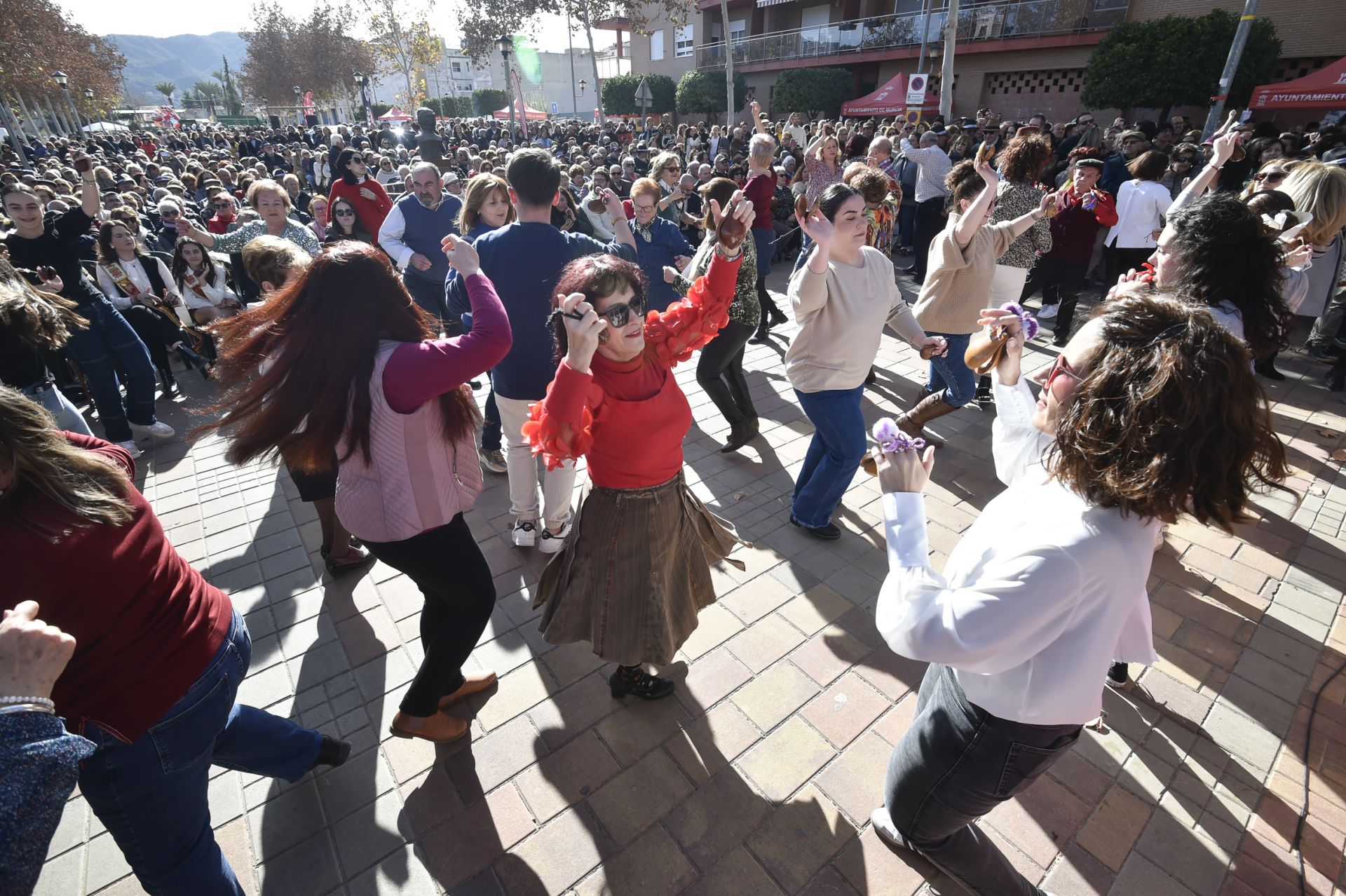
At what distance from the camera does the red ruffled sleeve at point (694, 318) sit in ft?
8.45

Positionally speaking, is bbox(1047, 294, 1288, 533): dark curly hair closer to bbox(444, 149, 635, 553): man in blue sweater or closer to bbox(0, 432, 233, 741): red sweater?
bbox(0, 432, 233, 741): red sweater

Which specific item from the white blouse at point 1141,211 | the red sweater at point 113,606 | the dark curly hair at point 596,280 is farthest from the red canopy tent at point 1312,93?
the red sweater at point 113,606

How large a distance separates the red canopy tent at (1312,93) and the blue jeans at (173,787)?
16.9 m

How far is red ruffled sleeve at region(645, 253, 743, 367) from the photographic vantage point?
2576 millimetres

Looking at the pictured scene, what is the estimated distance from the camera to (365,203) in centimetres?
639

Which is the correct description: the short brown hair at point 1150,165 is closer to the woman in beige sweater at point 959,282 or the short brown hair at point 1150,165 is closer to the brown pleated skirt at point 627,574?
the woman in beige sweater at point 959,282

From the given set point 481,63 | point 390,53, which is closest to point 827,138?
point 481,63

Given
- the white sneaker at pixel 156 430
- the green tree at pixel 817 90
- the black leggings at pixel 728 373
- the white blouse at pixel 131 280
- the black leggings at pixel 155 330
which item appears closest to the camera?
the black leggings at pixel 728 373

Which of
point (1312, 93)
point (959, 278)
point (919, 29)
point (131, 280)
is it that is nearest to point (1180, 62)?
point (1312, 93)

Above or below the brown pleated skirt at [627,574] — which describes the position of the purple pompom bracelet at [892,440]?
above

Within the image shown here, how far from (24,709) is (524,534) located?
8.92ft

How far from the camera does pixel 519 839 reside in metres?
2.27

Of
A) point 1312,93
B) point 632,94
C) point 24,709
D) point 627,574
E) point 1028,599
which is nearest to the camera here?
point 24,709

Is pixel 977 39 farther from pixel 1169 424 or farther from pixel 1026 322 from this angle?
pixel 1169 424
